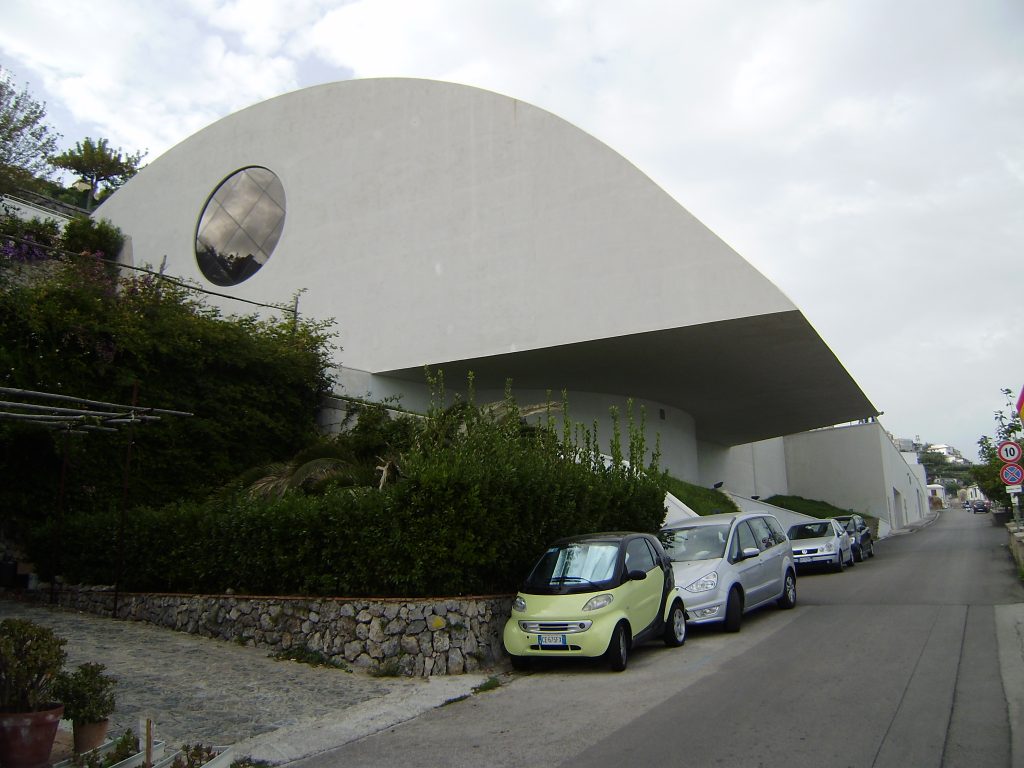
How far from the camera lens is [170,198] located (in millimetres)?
32344

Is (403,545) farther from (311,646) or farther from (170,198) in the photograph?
(170,198)

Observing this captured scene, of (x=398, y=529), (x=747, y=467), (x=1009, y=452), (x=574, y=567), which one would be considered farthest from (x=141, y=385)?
(x=747, y=467)

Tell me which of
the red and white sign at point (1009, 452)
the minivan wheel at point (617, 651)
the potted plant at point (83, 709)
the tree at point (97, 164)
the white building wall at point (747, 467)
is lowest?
the minivan wheel at point (617, 651)

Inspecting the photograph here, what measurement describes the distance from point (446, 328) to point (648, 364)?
251 inches

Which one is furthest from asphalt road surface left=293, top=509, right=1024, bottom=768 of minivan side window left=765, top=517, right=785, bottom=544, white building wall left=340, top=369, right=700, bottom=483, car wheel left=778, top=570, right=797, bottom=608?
white building wall left=340, top=369, right=700, bottom=483

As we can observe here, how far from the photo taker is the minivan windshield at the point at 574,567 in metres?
9.44

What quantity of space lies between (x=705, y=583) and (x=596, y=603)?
8.93 ft

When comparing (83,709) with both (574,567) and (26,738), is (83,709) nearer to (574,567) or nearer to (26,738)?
(26,738)

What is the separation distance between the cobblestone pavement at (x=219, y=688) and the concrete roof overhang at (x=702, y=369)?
13897 millimetres

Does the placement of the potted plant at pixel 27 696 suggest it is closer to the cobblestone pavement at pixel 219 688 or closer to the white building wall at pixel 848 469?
the cobblestone pavement at pixel 219 688

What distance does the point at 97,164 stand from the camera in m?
49.8

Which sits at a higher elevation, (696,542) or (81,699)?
(696,542)

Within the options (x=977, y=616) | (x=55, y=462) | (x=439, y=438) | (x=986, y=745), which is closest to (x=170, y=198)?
(x=55, y=462)

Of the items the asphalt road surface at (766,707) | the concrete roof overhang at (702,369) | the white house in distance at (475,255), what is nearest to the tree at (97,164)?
the white house in distance at (475,255)
